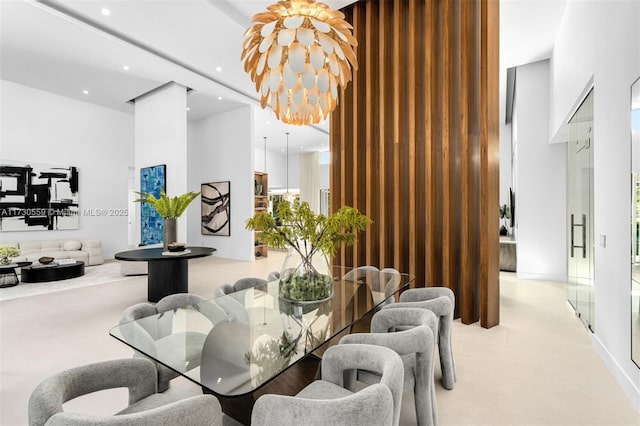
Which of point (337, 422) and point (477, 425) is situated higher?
point (337, 422)

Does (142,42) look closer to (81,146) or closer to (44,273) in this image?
(81,146)

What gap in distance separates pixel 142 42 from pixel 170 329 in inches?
210

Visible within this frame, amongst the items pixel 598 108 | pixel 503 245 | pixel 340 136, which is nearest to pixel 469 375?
pixel 598 108

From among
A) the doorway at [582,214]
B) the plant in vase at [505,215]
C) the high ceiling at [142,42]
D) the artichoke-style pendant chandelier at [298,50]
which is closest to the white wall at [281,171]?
the high ceiling at [142,42]

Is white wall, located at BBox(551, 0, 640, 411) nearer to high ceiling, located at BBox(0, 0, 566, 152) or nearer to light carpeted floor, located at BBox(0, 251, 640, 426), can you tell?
light carpeted floor, located at BBox(0, 251, 640, 426)

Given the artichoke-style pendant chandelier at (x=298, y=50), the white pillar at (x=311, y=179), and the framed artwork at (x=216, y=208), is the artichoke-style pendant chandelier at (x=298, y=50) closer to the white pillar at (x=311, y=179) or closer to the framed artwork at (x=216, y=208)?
the framed artwork at (x=216, y=208)

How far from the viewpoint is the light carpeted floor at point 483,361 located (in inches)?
80.1

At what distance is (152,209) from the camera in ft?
23.6

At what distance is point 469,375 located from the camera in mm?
2465

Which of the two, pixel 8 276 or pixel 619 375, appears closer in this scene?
pixel 619 375

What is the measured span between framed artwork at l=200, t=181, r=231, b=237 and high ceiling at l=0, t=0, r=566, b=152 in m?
2.49

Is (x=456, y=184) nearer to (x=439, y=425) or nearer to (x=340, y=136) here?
(x=340, y=136)

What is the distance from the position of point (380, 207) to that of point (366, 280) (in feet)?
4.89

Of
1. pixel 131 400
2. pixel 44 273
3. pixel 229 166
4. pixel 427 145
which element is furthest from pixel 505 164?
pixel 44 273
